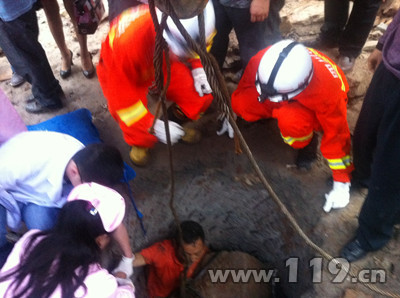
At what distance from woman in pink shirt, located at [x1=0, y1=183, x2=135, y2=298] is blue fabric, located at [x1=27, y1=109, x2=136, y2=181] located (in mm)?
942

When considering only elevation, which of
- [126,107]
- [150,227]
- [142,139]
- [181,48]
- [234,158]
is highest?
[181,48]

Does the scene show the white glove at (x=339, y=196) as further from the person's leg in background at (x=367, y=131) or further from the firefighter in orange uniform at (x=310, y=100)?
the person's leg in background at (x=367, y=131)

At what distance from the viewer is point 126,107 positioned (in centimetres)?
217

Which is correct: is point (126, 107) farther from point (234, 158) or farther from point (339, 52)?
point (339, 52)

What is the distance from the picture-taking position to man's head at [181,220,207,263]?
2301mm

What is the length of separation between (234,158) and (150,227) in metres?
0.74

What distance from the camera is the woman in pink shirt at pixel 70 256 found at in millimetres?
1382

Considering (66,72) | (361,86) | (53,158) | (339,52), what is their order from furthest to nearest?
(66,72), (339,52), (361,86), (53,158)

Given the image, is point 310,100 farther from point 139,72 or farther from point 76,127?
point 76,127

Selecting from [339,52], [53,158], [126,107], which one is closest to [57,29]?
[126,107]

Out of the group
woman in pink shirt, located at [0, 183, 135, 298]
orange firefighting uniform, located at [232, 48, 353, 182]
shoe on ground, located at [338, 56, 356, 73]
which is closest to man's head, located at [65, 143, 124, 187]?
woman in pink shirt, located at [0, 183, 135, 298]

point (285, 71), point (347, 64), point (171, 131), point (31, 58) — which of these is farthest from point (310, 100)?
point (31, 58)

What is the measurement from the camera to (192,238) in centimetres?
230

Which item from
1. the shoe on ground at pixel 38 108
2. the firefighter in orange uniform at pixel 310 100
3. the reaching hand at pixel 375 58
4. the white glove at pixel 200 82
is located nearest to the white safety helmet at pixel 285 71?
the firefighter in orange uniform at pixel 310 100
